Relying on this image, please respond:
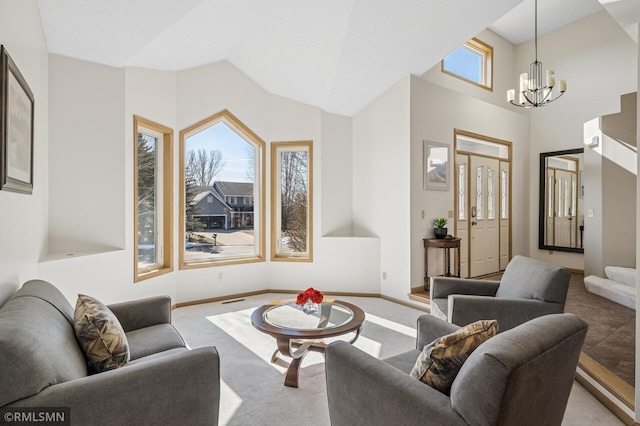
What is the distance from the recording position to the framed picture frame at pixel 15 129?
5.65 feet

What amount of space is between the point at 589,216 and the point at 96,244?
6.67m

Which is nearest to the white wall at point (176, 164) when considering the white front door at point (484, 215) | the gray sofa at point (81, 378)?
the gray sofa at point (81, 378)

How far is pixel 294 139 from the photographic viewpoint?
5098 mm

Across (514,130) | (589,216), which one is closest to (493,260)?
(589,216)

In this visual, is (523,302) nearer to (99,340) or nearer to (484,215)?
(99,340)

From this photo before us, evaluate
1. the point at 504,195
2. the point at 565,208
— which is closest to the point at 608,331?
the point at 504,195

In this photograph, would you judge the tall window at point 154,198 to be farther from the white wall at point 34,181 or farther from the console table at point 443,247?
the console table at point 443,247

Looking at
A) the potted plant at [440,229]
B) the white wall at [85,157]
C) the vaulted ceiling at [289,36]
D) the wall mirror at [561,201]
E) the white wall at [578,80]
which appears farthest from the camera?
the wall mirror at [561,201]

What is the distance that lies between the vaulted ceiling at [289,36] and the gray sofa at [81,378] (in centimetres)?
232

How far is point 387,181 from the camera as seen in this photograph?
4.74 metres

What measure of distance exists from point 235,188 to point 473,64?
4.45 meters

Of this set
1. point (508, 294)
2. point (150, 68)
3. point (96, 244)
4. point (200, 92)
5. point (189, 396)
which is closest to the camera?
point (189, 396)

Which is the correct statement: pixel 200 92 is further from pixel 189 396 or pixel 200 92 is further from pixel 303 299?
pixel 189 396

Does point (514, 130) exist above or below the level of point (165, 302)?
above
